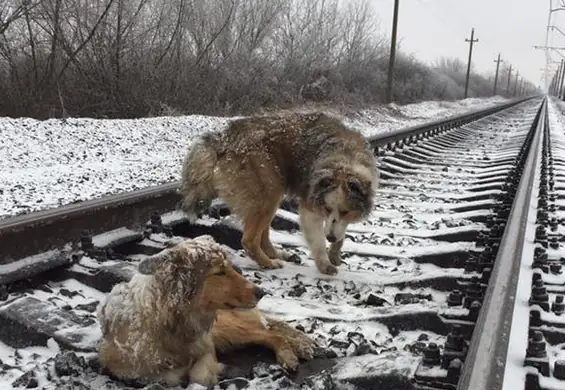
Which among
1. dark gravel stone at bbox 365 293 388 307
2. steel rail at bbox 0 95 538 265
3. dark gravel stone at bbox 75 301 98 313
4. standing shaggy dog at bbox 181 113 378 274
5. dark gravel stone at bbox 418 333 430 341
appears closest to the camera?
dark gravel stone at bbox 418 333 430 341

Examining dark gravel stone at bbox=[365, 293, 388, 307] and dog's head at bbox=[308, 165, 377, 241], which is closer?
dark gravel stone at bbox=[365, 293, 388, 307]

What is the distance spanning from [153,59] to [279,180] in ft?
53.8

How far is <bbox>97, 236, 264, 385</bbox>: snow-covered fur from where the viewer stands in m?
3.05

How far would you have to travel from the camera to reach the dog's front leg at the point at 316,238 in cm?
492

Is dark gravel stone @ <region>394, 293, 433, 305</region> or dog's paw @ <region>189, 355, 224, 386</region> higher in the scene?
dark gravel stone @ <region>394, 293, 433, 305</region>

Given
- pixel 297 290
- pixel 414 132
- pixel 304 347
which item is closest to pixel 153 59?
pixel 414 132

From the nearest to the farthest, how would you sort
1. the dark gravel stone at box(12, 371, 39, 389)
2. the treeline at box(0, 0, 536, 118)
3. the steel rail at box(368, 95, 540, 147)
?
the dark gravel stone at box(12, 371, 39, 389)
the steel rail at box(368, 95, 540, 147)
the treeline at box(0, 0, 536, 118)

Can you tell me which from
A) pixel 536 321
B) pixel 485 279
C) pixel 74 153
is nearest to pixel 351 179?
pixel 485 279

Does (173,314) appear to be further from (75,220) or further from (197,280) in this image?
(75,220)

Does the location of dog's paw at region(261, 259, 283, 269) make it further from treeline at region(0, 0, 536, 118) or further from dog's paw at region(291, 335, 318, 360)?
treeline at region(0, 0, 536, 118)

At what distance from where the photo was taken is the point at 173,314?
3104mm

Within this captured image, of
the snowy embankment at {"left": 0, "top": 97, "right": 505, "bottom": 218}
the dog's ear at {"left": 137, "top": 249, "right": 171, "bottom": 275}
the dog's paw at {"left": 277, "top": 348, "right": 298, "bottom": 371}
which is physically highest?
the dog's ear at {"left": 137, "top": 249, "right": 171, "bottom": 275}

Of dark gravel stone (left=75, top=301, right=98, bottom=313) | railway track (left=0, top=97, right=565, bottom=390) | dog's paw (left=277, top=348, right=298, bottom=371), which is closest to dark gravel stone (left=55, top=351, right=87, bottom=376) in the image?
railway track (left=0, top=97, right=565, bottom=390)

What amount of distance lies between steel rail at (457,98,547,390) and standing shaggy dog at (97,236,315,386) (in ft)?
3.29
